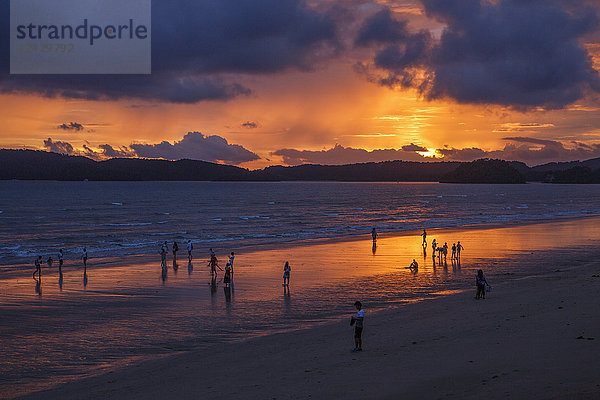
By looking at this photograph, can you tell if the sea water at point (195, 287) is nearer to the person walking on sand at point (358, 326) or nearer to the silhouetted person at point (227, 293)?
the silhouetted person at point (227, 293)

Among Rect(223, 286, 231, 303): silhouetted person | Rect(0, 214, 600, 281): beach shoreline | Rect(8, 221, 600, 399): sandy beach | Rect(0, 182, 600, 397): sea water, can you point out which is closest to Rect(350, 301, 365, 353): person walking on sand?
Rect(8, 221, 600, 399): sandy beach

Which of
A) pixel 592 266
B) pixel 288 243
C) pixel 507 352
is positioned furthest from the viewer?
pixel 288 243

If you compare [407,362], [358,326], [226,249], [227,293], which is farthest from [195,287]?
[226,249]

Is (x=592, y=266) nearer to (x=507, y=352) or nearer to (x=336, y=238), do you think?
(x=507, y=352)

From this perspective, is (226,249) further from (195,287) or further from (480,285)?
(480,285)

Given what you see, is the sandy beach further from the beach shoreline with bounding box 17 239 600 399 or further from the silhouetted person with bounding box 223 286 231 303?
the silhouetted person with bounding box 223 286 231 303

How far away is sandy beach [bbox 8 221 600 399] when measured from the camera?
1141cm

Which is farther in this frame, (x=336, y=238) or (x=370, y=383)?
(x=336, y=238)

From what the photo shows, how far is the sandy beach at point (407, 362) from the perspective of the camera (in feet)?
37.4

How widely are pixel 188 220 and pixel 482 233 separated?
43.9m

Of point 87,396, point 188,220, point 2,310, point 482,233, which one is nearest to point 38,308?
point 2,310

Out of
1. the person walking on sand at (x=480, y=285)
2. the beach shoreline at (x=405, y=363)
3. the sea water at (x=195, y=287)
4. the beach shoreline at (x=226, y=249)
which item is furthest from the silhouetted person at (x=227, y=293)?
the beach shoreline at (x=226, y=249)

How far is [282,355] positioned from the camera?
50.5ft

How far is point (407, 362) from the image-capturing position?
1364 centimetres
